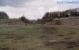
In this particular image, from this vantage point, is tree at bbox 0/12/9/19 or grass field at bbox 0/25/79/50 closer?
grass field at bbox 0/25/79/50

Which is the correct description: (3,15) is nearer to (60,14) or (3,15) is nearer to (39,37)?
(39,37)

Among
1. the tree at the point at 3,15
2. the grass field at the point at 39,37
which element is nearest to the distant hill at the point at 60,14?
the grass field at the point at 39,37

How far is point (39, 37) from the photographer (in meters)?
2.46

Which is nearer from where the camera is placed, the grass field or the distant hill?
the grass field

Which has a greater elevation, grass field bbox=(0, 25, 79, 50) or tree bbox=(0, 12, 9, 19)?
tree bbox=(0, 12, 9, 19)

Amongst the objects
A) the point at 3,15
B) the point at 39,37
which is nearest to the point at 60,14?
the point at 39,37

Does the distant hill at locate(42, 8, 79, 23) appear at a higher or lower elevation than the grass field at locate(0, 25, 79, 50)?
higher

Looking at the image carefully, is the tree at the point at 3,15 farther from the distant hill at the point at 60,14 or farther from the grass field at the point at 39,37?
the distant hill at the point at 60,14

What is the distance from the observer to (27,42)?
240 centimetres

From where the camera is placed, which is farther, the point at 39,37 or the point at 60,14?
the point at 60,14

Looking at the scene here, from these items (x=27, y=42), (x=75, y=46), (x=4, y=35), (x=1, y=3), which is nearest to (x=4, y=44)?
(x=4, y=35)

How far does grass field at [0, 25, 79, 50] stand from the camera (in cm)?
236

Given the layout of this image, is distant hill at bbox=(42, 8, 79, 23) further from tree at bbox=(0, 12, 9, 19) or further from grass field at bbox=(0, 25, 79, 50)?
tree at bbox=(0, 12, 9, 19)

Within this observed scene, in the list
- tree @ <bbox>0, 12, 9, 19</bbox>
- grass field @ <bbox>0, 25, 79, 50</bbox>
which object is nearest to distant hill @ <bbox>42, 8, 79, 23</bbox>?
grass field @ <bbox>0, 25, 79, 50</bbox>
